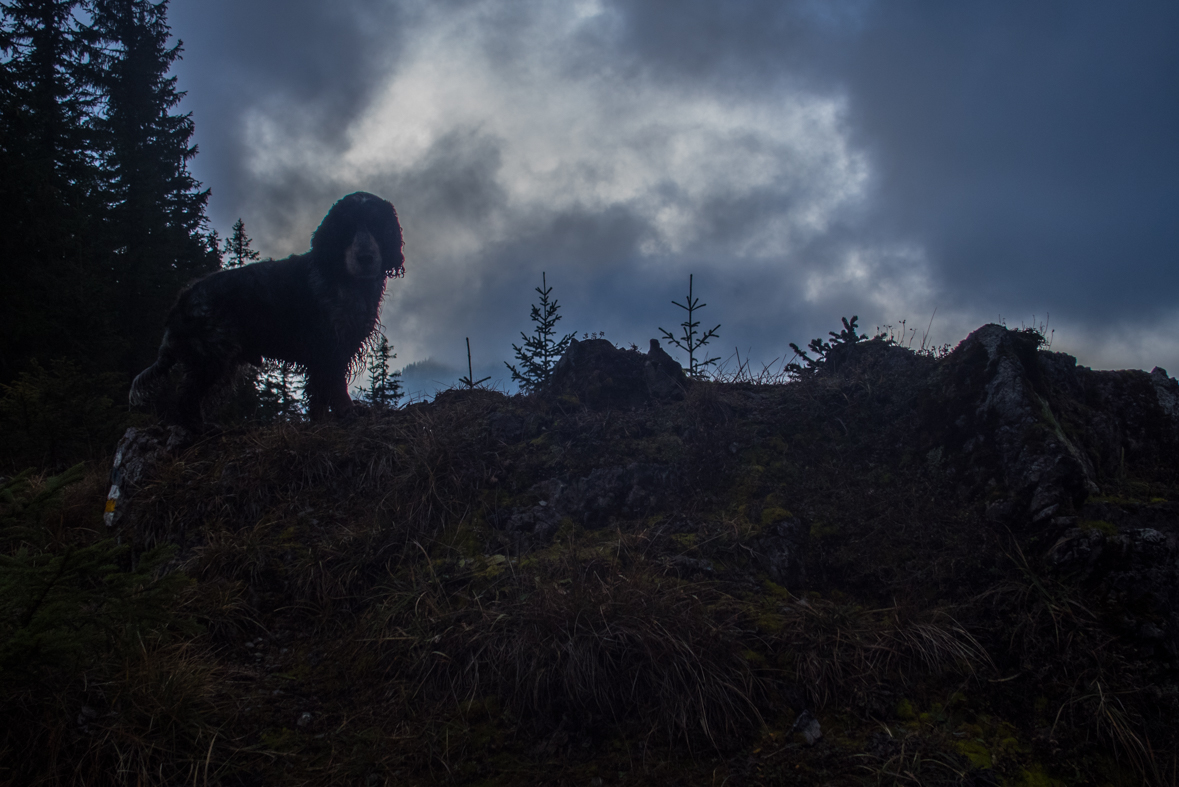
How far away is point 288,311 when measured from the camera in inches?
237

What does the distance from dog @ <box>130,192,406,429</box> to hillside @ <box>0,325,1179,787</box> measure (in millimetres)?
903

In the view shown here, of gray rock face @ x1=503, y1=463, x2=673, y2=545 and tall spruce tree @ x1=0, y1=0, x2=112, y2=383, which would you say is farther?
tall spruce tree @ x1=0, y1=0, x2=112, y2=383

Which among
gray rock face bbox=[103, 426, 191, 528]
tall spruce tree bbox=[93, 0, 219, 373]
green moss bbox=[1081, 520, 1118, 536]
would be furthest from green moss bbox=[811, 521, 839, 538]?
tall spruce tree bbox=[93, 0, 219, 373]

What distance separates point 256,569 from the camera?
13.9ft

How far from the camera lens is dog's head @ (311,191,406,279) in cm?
594

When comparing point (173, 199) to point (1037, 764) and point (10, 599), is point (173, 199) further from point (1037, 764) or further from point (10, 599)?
point (1037, 764)

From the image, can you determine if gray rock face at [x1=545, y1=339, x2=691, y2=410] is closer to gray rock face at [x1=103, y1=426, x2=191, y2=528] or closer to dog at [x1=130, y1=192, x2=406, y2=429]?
dog at [x1=130, y1=192, x2=406, y2=429]

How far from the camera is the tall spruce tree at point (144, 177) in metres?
12.9

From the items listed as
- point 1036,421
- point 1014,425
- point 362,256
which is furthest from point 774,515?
point 362,256

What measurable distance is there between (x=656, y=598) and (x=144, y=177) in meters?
18.5

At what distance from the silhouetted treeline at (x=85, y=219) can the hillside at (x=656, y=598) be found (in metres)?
3.23

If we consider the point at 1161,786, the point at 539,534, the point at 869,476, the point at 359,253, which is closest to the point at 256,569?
the point at 539,534

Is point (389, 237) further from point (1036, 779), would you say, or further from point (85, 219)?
point (85, 219)

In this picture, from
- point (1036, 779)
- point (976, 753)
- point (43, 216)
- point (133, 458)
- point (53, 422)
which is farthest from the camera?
point (43, 216)
